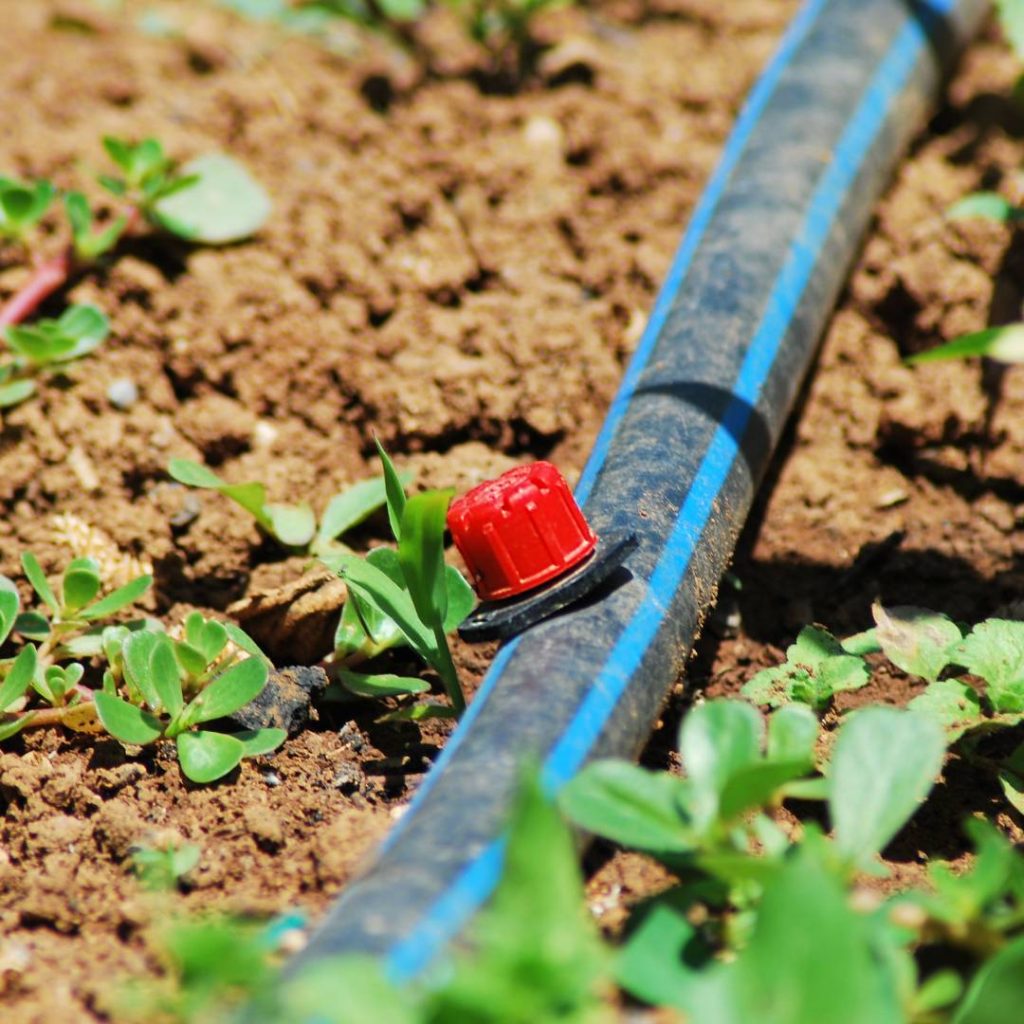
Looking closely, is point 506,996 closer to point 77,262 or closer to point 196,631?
point 196,631

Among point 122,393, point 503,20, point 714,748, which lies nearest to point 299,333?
point 122,393

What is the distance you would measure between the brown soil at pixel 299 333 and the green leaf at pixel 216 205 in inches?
2.2

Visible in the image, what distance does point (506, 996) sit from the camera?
97cm

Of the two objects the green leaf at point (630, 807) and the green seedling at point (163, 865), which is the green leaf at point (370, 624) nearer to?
the green seedling at point (163, 865)

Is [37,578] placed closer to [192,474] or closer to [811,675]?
[192,474]

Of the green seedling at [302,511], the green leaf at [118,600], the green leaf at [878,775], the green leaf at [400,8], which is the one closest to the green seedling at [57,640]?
the green leaf at [118,600]

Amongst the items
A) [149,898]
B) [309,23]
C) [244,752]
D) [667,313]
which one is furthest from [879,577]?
[309,23]

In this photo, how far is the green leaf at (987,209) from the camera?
234 cm

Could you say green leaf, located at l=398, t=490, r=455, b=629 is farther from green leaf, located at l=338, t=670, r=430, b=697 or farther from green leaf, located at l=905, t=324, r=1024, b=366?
green leaf, located at l=905, t=324, r=1024, b=366

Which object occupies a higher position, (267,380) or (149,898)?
(267,380)

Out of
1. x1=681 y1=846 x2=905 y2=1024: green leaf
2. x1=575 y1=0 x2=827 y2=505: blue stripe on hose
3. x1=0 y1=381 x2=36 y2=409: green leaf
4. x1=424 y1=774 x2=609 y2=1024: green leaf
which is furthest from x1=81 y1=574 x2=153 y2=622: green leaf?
x1=681 y1=846 x2=905 y2=1024: green leaf

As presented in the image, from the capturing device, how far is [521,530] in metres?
1.55

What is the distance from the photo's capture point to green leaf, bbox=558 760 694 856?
1236 mm

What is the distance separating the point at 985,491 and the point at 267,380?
4.04 ft
